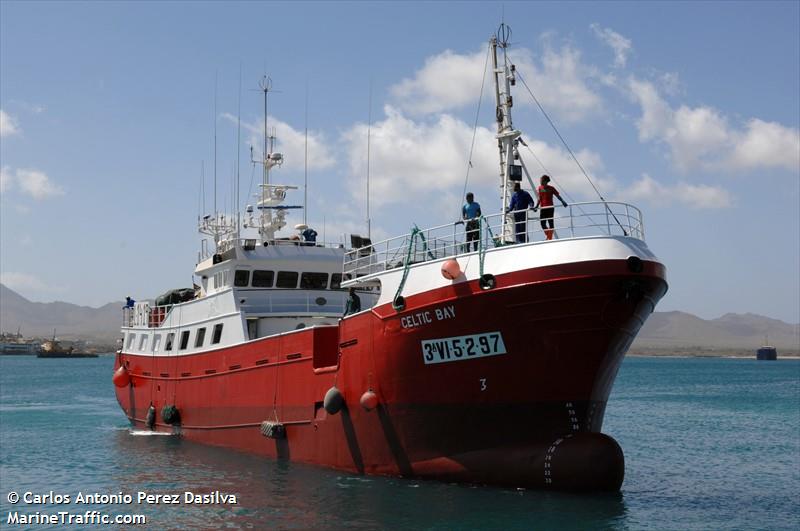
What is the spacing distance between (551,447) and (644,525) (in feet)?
6.91

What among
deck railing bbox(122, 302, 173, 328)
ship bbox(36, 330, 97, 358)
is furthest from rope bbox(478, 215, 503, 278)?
ship bbox(36, 330, 97, 358)

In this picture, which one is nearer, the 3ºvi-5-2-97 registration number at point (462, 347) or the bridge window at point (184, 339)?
the 3ºvi-5-2-97 registration number at point (462, 347)

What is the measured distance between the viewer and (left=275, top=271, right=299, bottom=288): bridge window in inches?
933

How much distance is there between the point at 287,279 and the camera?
2373 cm

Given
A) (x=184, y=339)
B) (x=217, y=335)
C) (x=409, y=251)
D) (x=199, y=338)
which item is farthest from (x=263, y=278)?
(x=409, y=251)

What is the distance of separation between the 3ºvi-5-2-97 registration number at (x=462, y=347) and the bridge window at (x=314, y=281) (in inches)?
332

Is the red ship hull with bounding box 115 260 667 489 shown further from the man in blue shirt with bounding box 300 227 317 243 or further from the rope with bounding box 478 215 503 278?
the man in blue shirt with bounding box 300 227 317 243

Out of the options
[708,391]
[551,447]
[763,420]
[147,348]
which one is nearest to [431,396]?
[551,447]

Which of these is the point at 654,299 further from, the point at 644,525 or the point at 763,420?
the point at 763,420

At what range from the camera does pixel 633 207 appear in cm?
1565

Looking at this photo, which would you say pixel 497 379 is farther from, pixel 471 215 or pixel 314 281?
pixel 314 281

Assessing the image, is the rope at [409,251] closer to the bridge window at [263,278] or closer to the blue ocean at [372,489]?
the blue ocean at [372,489]

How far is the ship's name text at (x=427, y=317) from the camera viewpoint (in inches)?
614

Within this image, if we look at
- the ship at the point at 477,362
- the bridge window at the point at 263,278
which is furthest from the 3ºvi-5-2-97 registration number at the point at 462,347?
the bridge window at the point at 263,278
